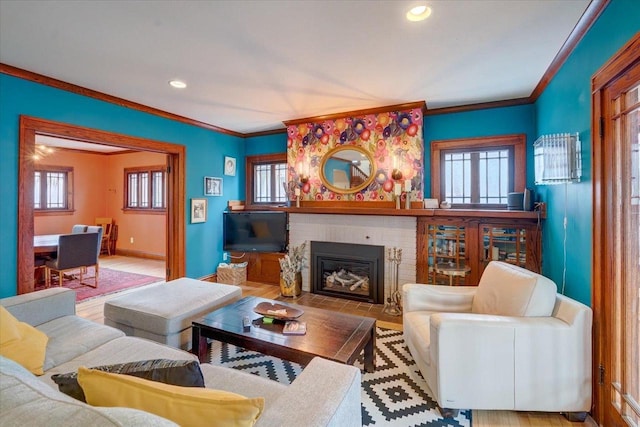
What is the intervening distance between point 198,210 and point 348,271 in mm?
2492

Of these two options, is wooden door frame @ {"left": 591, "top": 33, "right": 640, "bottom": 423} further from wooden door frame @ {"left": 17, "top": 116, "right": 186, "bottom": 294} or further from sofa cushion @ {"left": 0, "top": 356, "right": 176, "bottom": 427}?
wooden door frame @ {"left": 17, "top": 116, "right": 186, "bottom": 294}

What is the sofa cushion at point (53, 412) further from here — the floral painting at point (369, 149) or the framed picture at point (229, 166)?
the framed picture at point (229, 166)

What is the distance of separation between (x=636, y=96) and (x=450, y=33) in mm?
1158

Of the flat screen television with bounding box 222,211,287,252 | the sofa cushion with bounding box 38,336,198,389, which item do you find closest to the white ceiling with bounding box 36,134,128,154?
the flat screen television with bounding box 222,211,287,252

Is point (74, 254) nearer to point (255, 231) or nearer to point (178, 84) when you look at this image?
point (255, 231)

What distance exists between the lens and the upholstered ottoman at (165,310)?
2.32 metres

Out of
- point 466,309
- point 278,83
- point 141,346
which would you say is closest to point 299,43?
point 278,83

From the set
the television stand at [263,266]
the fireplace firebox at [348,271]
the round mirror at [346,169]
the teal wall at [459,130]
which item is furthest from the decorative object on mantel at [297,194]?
the teal wall at [459,130]

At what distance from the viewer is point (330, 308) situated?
3719 mm

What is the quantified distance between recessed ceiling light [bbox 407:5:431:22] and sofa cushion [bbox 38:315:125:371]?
2874mm

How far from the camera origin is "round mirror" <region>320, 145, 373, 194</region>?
161 inches

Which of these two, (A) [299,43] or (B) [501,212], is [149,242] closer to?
(A) [299,43]

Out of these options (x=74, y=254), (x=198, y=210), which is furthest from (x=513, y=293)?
(x=74, y=254)

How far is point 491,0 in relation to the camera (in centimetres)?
181
